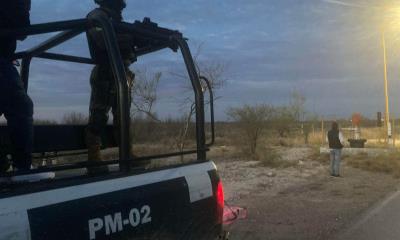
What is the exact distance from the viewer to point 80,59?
210 inches

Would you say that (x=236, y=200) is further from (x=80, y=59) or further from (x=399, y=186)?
(x=80, y=59)

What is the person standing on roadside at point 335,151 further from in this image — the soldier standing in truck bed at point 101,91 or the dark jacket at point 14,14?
the dark jacket at point 14,14

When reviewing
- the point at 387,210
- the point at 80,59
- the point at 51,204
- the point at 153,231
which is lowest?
the point at 387,210

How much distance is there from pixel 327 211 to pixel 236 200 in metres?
2.40

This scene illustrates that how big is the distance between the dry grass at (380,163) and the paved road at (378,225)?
28.5ft

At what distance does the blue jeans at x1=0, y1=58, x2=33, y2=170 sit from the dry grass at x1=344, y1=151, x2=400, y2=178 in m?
19.2

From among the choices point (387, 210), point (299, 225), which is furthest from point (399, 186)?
point (299, 225)

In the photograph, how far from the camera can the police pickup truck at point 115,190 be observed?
2977 millimetres

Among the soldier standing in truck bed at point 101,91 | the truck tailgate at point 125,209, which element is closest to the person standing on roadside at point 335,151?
the soldier standing in truck bed at point 101,91

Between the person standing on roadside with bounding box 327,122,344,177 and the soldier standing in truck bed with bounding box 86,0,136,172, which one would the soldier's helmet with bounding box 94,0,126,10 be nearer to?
the soldier standing in truck bed with bounding box 86,0,136,172

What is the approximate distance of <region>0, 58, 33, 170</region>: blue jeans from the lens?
3.66 metres

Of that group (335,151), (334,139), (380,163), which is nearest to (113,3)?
(335,151)

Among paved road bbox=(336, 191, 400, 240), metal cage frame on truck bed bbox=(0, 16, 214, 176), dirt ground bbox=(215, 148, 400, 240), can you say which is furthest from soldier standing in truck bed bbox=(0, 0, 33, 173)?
paved road bbox=(336, 191, 400, 240)

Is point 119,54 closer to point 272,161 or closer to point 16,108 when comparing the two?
point 16,108
